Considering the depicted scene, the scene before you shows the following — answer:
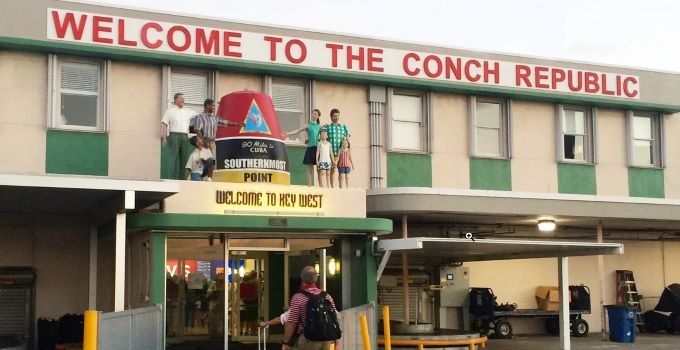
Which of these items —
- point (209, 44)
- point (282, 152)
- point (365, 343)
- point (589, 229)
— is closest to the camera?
point (365, 343)

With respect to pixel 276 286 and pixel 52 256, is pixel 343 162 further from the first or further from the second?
pixel 52 256

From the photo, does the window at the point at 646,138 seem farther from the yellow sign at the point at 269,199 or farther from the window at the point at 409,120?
the yellow sign at the point at 269,199

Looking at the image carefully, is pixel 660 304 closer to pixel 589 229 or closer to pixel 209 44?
pixel 589 229

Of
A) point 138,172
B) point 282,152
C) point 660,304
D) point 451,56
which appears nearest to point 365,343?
point 282,152

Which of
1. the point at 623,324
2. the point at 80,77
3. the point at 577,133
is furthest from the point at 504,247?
the point at 80,77

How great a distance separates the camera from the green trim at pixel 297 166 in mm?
20219

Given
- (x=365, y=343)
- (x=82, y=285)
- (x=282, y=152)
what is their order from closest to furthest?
(x=365, y=343) → (x=282, y=152) → (x=82, y=285)

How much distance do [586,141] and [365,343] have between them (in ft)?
39.5

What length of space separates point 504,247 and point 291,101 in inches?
233

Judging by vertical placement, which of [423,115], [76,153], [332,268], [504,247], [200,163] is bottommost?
[332,268]

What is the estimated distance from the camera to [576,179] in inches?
939

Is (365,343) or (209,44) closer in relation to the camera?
(365,343)

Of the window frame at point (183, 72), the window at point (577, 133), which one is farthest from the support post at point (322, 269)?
the window at point (577, 133)

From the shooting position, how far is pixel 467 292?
24.4 meters
